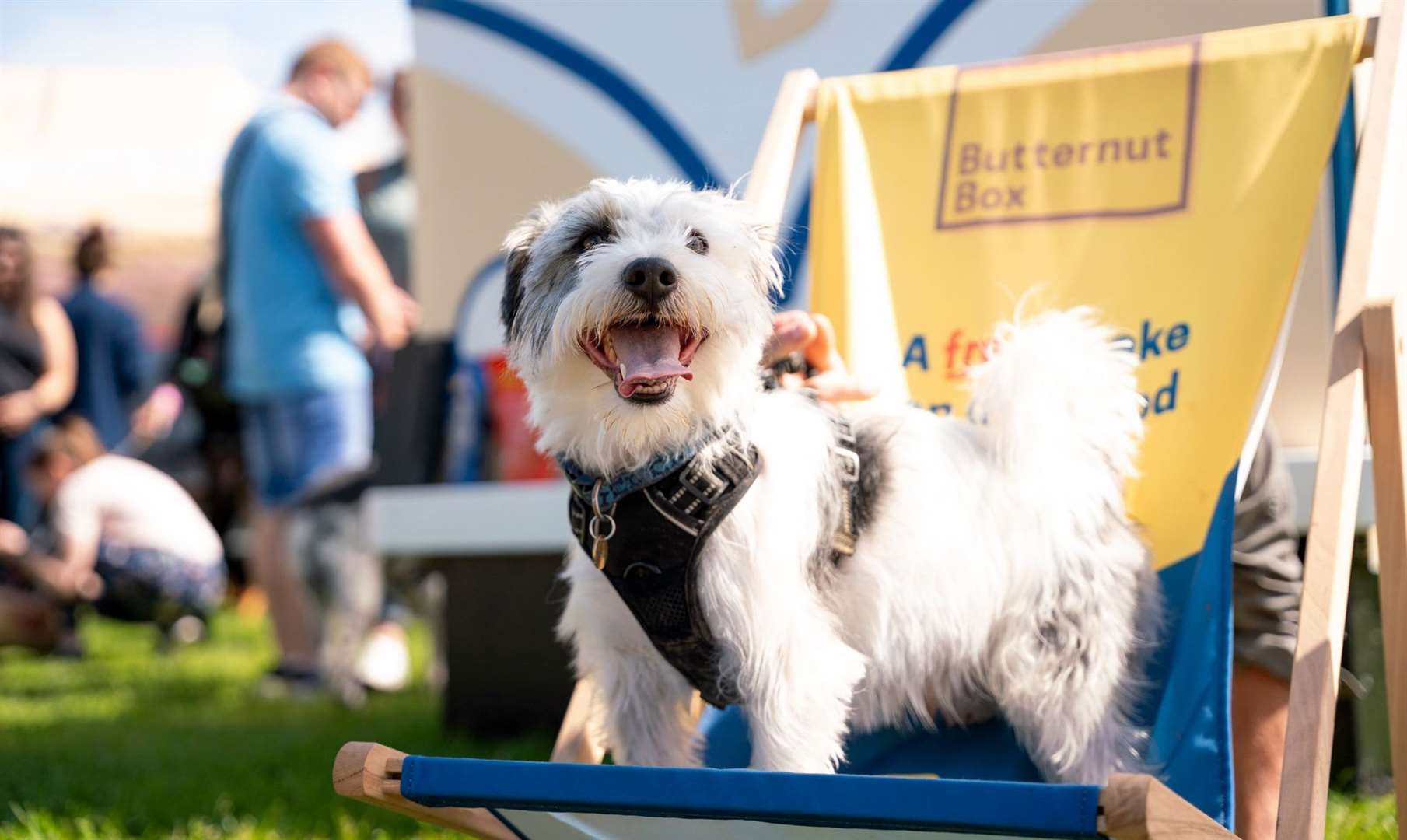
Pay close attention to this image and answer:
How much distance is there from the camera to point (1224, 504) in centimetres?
249

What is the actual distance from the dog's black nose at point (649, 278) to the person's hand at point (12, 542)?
5.98m

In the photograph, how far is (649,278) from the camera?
6.88ft

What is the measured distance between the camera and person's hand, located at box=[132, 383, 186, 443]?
8453 millimetres

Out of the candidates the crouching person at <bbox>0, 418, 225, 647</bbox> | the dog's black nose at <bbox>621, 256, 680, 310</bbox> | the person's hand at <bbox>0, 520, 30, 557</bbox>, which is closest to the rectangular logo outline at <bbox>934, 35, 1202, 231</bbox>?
the dog's black nose at <bbox>621, 256, 680, 310</bbox>

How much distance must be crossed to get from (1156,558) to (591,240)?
1.30 m

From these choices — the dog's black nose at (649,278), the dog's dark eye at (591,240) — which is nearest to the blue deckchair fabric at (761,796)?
the dog's black nose at (649,278)

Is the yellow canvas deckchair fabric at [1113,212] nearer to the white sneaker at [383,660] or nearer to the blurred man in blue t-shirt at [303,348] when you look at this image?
the blurred man in blue t-shirt at [303,348]

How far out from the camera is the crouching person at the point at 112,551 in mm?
6883

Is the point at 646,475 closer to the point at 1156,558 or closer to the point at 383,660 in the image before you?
the point at 1156,558

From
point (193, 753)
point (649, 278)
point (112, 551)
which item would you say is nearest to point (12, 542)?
point (112, 551)

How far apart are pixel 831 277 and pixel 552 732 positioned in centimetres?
210

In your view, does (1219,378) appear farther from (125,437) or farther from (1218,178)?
(125,437)

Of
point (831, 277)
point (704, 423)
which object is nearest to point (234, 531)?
point (831, 277)

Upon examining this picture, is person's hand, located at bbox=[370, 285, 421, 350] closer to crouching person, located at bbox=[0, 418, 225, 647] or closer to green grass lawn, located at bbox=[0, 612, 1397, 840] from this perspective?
green grass lawn, located at bbox=[0, 612, 1397, 840]
